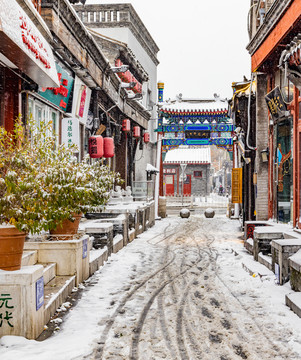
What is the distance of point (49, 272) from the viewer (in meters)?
6.50

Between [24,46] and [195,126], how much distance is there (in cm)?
2199

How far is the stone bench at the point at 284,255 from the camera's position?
686cm

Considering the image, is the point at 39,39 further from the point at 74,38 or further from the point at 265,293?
the point at 265,293

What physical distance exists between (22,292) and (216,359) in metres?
2.13

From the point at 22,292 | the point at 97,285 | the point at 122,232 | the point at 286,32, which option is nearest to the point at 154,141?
the point at 122,232

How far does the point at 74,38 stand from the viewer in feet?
35.4

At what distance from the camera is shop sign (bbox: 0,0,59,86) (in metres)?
6.17

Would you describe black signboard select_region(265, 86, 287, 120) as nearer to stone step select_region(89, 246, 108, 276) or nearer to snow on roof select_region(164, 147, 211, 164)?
stone step select_region(89, 246, 108, 276)

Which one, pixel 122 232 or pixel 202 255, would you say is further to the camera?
pixel 122 232

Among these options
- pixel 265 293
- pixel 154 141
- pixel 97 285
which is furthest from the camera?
pixel 154 141

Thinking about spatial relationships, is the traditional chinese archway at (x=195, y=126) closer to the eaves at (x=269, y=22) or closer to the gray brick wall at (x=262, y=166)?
the eaves at (x=269, y=22)

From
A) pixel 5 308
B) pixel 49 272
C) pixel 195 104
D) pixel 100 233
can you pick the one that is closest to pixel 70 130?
pixel 100 233

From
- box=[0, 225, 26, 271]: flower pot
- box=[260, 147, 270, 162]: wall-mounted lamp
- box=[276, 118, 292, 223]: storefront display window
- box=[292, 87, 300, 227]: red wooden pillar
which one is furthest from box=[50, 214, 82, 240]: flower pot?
box=[260, 147, 270, 162]: wall-mounted lamp

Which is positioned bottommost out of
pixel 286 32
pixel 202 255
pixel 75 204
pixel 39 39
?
pixel 202 255
